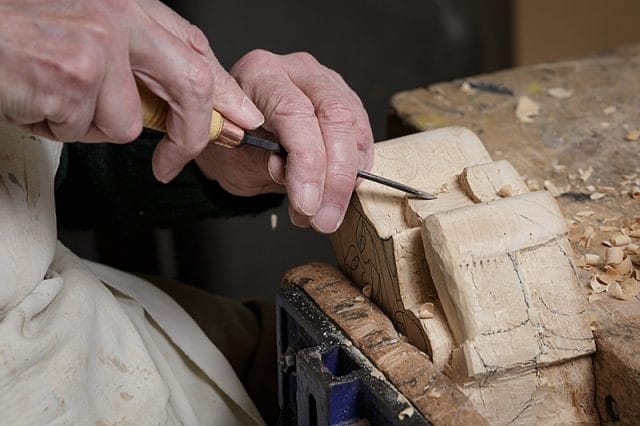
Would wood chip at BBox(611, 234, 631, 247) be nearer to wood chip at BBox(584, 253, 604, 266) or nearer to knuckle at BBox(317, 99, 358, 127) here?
wood chip at BBox(584, 253, 604, 266)

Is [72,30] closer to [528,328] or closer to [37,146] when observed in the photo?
[37,146]

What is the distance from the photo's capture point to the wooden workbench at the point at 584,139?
961mm

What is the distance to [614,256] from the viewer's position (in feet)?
3.54

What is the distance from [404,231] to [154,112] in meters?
0.30

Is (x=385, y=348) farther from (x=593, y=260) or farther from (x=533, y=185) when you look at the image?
(x=533, y=185)

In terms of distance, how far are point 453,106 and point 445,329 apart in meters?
0.68

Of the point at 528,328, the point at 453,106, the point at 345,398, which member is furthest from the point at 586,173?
the point at 345,398

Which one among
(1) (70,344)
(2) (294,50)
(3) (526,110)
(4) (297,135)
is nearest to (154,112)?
(4) (297,135)

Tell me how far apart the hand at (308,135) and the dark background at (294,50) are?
962mm

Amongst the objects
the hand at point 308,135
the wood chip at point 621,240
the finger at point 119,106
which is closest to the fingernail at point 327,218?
the hand at point 308,135

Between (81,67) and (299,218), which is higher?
(81,67)

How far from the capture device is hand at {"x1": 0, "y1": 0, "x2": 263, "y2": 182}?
87 centimetres

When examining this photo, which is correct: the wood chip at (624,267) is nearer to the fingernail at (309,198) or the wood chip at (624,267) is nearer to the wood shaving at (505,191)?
the wood shaving at (505,191)

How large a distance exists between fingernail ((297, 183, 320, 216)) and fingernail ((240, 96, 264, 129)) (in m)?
0.09
